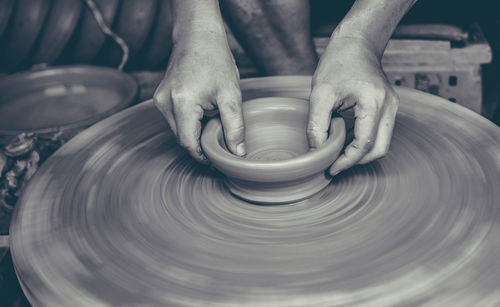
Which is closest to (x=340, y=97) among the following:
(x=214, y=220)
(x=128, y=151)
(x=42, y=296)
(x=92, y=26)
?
(x=214, y=220)

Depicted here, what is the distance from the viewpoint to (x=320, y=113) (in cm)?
93

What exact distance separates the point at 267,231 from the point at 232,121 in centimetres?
22

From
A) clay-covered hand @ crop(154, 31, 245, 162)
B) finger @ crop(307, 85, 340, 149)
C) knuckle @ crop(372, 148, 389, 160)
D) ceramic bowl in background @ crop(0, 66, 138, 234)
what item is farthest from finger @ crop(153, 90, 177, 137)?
ceramic bowl in background @ crop(0, 66, 138, 234)

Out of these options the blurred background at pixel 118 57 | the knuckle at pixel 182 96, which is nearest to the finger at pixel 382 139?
the knuckle at pixel 182 96

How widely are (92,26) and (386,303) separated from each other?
167cm

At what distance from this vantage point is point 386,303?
73cm

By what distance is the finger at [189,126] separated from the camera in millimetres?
990

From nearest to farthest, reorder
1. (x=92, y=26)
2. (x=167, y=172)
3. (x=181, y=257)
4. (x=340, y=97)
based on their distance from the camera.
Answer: (x=181, y=257) < (x=340, y=97) < (x=167, y=172) < (x=92, y=26)

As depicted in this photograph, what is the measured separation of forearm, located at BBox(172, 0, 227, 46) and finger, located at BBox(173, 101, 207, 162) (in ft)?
0.70

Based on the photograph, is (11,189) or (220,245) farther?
(11,189)

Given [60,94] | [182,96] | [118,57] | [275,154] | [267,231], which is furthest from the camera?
[118,57]

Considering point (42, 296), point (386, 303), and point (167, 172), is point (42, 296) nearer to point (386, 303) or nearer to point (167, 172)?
point (167, 172)

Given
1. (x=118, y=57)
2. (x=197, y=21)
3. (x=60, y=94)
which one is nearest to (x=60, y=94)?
(x=60, y=94)

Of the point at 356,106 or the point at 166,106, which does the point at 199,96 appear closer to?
the point at 166,106
